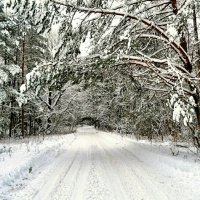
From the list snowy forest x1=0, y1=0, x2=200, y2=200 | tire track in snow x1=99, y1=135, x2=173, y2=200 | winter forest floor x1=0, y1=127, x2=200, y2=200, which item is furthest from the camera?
snowy forest x1=0, y1=0, x2=200, y2=200

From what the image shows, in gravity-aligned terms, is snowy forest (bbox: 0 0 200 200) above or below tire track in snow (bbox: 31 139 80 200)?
above

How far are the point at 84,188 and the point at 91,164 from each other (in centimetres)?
418

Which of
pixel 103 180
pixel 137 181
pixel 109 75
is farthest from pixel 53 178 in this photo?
pixel 109 75

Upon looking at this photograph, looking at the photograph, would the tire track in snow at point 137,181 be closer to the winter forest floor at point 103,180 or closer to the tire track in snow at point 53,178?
the winter forest floor at point 103,180

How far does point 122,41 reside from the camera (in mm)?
10453

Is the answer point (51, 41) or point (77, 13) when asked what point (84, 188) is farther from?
point (51, 41)

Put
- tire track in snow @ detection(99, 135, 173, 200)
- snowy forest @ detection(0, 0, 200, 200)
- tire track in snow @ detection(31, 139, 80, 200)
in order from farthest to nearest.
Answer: snowy forest @ detection(0, 0, 200, 200), tire track in snow @ detection(31, 139, 80, 200), tire track in snow @ detection(99, 135, 173, 200)

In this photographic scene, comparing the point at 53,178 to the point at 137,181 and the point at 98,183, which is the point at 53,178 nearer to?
the point at 98,183

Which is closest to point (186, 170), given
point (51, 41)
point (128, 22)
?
point (128, 22)

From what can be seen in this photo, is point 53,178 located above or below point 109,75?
below

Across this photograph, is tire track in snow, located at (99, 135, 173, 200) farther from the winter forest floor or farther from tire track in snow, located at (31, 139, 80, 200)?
tire track in snow, located at (31, 139, 80, 200)

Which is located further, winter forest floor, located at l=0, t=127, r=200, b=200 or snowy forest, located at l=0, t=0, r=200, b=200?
snowy forest, located at l=0, t=0, r=200, b=200

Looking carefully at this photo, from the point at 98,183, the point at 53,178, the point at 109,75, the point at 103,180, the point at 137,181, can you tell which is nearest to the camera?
the point at 98,183

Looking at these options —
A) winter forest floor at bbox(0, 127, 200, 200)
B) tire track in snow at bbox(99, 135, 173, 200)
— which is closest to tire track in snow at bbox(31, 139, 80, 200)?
winter forest floor at bbox(0, 127, 200, 200)
